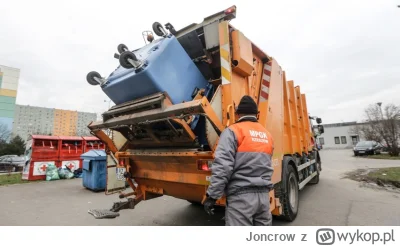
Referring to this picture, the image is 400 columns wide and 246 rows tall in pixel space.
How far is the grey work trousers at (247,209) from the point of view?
1933 millimetres

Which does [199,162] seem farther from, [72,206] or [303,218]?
[72,206]

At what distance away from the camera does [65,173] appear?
9938 millimetres

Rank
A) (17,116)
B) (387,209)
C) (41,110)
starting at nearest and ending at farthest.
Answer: (387,209)
(17,116)
(41,110)

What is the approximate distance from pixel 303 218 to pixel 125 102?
348 centimetres

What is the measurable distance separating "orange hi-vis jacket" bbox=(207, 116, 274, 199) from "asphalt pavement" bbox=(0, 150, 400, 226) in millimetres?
2086

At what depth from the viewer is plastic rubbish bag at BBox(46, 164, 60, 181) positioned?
952 cm

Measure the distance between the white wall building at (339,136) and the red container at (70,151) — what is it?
42.4 meters

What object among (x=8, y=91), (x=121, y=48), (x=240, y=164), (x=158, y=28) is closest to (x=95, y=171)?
(x=121, y=48)

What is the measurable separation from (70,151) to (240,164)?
34.3 feet

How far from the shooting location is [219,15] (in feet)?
9.60

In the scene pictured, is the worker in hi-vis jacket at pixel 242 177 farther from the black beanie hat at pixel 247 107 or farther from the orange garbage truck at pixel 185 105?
the orange garbage truck at pixel 185 105

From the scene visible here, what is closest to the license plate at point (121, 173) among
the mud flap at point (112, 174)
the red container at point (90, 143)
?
the mud flap at point (112, 174)

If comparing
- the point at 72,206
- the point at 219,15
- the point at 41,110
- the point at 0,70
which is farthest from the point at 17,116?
the point at 219,15

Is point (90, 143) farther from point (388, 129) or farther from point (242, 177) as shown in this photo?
point (388, 129)
